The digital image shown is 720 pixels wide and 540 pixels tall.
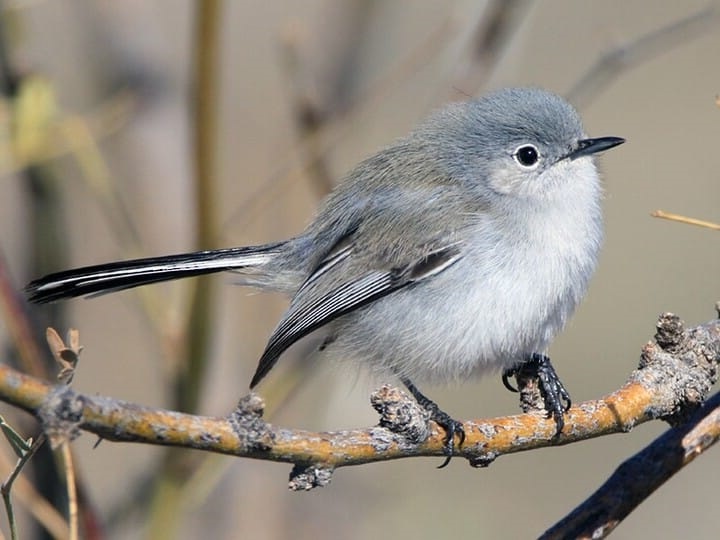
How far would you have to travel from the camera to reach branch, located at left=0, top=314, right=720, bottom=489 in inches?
44.6

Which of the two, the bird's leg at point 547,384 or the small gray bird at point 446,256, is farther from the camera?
the small gray bird at point 446,256

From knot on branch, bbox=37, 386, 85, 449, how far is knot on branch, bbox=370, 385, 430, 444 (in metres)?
0.59

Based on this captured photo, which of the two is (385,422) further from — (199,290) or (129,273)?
(129,273)

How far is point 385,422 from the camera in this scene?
1.59m

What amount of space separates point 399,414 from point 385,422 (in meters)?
0.03

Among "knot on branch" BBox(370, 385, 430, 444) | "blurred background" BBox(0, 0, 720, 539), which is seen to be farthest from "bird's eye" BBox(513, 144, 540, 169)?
"knot on branch" BBox(370, 385, 430, 444)

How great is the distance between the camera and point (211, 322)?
2316mm

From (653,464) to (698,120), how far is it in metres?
5.23

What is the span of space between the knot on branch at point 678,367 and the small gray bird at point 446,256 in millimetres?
483

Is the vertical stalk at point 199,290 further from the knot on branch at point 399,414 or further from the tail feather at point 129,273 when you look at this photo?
the knot on branch at point 399,414

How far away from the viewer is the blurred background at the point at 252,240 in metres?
2.45

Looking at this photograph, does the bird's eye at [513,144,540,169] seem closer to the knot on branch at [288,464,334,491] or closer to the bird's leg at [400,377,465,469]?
the bird's leg at [400,377,465,469]

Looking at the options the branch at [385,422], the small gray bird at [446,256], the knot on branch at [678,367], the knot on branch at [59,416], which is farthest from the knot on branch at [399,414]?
the small gray bird at [446,256]

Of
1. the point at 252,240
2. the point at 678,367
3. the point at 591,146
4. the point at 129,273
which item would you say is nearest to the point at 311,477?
the point at 678,367
